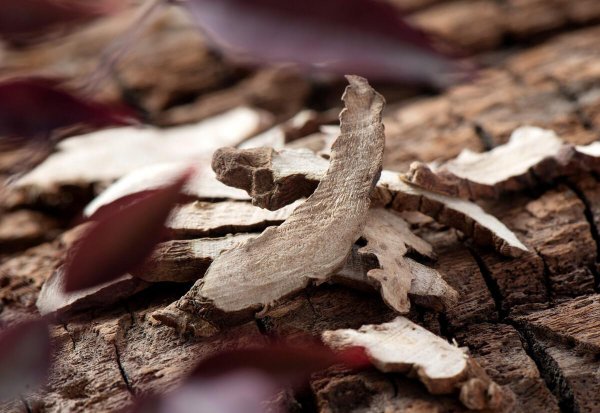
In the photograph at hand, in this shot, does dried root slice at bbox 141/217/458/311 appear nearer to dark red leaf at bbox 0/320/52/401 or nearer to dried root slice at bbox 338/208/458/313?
dried root slice at bbox 338/208/458/313

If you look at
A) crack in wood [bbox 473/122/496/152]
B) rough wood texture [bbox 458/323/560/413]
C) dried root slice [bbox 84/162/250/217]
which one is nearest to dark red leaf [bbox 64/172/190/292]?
dried root slice [bbox 84/162/250/217]

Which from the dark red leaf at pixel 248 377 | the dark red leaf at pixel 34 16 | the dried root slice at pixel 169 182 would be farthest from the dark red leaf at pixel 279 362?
the dark red leaf at pixel 34 16

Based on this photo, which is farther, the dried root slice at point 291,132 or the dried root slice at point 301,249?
the dried root slice at point 291,132

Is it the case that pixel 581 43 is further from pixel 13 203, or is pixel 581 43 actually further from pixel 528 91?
pixel 13 203

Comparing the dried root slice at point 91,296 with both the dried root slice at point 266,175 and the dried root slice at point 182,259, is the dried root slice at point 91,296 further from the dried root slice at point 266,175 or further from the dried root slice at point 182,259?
the dried root slice at point 266,175

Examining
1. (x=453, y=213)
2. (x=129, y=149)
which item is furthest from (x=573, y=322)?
(x=129, y=149)

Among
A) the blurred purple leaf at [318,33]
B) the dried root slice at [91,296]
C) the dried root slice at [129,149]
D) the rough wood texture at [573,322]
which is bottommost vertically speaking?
the rough wood texture at [573,322]

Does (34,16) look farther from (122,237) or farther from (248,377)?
(248,377)
